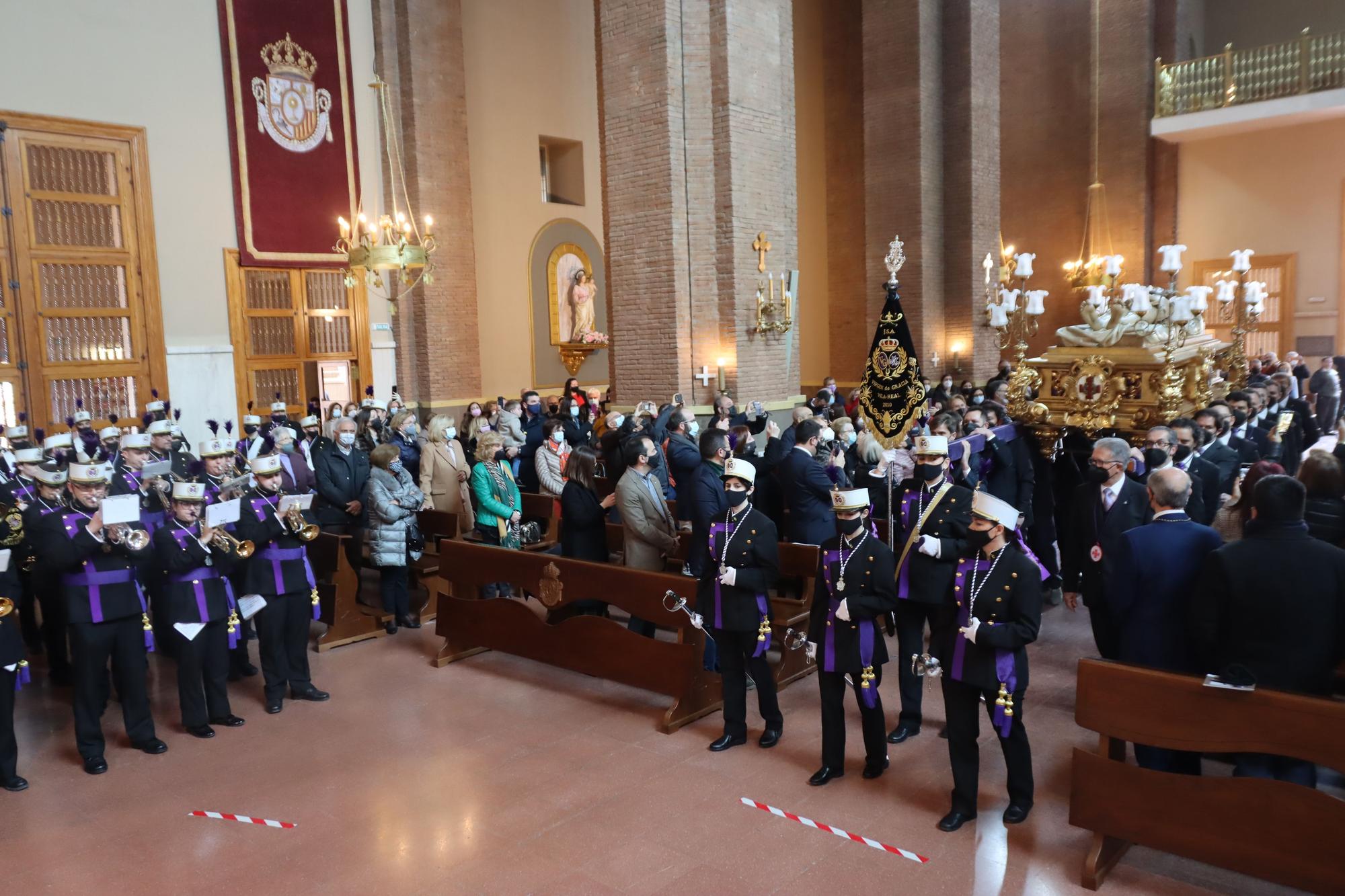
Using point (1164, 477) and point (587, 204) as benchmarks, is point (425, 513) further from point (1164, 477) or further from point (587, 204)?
point (587, 204)

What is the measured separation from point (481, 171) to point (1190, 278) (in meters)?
16.0

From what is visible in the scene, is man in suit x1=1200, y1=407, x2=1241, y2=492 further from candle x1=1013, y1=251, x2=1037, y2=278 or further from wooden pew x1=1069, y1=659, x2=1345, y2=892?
wooden pew x1=1069, y1=659, x2=1345, y2=892

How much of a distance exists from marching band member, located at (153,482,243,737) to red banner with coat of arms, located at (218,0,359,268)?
31.4ft

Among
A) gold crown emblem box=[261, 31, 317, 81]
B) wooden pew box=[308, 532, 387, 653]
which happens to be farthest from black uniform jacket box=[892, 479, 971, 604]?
gold crown emblem box=[261, 31, 317, 81]

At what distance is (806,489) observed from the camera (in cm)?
755

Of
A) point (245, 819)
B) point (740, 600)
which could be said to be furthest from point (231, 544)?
point (740, 600)

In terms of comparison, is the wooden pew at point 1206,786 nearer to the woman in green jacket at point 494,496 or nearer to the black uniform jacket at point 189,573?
the woman in green jacket at point 494,496

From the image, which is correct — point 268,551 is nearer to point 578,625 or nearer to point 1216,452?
point 578,625

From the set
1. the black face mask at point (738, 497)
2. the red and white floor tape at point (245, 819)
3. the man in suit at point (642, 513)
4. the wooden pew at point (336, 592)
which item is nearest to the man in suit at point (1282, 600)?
the black face mask at point (738, 497)

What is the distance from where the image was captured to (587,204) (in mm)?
20094

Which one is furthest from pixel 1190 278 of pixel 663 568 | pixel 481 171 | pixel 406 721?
pixel 406 721

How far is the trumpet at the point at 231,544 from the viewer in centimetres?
638

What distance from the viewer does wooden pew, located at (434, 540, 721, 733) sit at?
637 cm

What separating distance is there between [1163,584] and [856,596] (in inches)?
58.4
